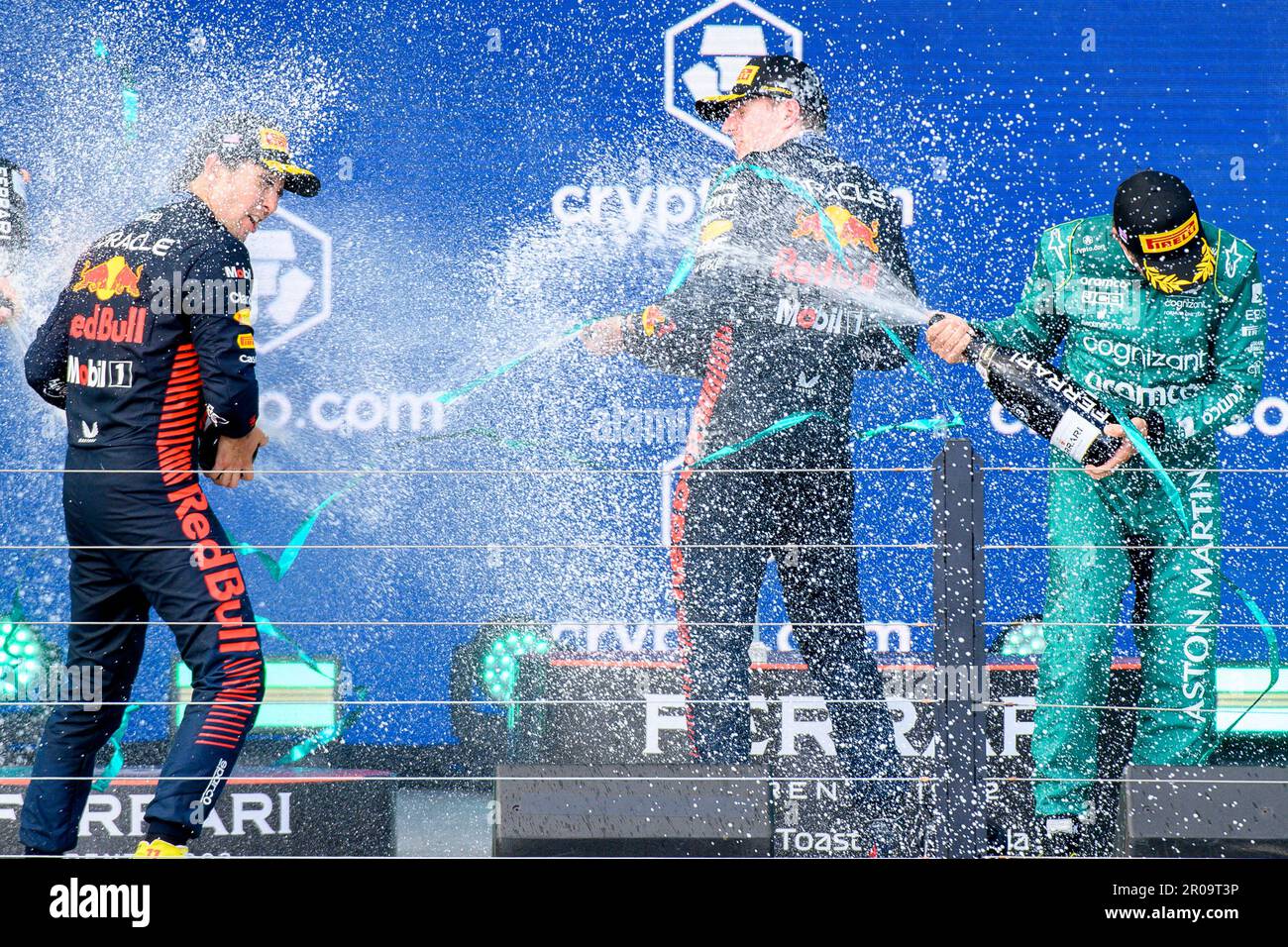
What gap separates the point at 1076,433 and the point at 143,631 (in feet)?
7.70

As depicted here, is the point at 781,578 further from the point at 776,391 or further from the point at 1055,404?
the point at 1055,404

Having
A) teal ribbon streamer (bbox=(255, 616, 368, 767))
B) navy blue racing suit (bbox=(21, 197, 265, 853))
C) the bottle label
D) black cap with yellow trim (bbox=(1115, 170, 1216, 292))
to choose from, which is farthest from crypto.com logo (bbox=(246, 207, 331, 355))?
black cap with yellow trim (bbox=(1115, 170, 1216, 292))

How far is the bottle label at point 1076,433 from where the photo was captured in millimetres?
4336

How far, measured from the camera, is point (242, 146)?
13.4 ft

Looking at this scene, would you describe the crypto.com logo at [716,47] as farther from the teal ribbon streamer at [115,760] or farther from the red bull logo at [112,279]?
the teal ribbon streamer at [115,760]

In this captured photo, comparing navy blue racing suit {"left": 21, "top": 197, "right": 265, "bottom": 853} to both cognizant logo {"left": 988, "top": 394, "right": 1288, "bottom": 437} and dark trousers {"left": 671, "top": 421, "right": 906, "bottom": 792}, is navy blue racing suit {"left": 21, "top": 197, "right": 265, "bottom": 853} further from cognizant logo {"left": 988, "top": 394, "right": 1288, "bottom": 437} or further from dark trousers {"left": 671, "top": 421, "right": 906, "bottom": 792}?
cognizant logo {"left": 988, "top": 394, "right": 1288, "bottom": 437}

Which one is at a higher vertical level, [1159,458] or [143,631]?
[1159,458]

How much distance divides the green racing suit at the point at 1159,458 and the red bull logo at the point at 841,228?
1.44ft

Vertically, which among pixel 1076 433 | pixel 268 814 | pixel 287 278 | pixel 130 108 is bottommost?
pixel 268 814

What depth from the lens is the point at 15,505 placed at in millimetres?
4691

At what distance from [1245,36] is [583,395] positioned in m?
2.02

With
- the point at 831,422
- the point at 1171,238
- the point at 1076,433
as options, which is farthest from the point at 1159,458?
the point at 831,422
